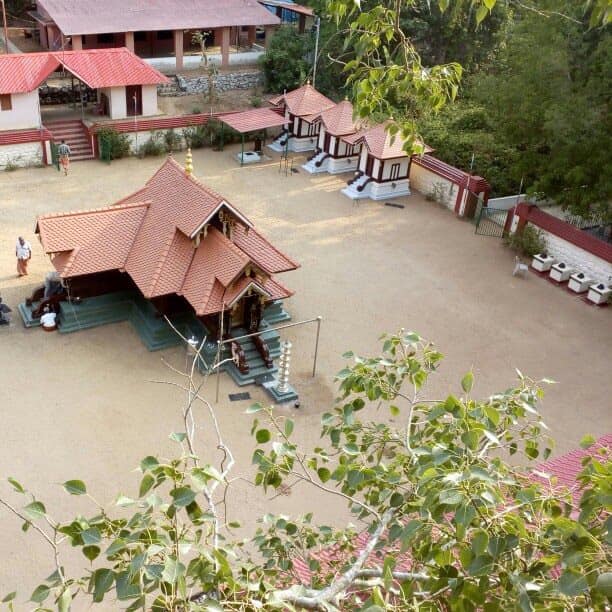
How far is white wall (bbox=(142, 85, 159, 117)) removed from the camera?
29.7 metres

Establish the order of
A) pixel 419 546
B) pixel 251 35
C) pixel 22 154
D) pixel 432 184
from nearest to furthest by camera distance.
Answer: pixel 419 546 → pixel 22 154 → pixel 432 184 → pixel 251 35

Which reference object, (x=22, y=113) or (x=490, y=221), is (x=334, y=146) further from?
(x=22, y=113)

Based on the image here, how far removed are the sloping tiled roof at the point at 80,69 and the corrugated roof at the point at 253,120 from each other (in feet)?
12.1

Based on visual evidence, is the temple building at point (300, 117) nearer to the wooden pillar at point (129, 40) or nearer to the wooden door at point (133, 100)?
the wooden door at point (133, 100)

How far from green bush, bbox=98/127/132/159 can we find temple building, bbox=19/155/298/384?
9943 mm

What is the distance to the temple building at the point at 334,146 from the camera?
27.0 metres

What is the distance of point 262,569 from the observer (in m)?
4.63

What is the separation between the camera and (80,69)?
28.0 metres

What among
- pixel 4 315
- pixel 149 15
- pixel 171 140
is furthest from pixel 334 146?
pixel 4 315

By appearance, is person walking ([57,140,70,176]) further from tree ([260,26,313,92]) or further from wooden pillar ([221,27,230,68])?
wooden pillar ([221,27,230,68])

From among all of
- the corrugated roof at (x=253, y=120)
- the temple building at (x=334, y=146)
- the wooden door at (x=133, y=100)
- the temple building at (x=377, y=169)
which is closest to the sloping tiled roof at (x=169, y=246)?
the temple building at (x=377, y=169)

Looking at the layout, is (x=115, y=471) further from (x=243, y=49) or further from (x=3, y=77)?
(x=243, y=49)

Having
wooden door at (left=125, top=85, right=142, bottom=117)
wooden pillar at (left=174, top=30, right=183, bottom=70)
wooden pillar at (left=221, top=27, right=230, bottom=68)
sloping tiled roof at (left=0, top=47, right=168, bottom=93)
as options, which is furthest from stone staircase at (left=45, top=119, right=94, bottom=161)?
wooden pillar at (left=221, top=27, right=230, bottom=68)

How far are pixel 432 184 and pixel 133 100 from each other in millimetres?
12996
